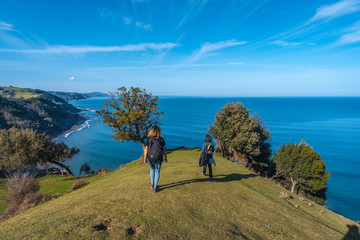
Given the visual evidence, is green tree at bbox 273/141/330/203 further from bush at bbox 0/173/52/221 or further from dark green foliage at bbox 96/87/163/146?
bush at bbox 0/173/52/221

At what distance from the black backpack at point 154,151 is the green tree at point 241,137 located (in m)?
28.3

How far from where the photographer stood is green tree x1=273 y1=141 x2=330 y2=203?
3083cm

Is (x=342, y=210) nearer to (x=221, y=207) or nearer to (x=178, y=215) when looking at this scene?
(x=221, y=207)

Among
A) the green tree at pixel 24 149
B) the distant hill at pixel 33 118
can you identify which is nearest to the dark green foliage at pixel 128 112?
the green tree at pixel 24 149

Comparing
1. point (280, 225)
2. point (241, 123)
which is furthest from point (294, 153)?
point (280, 225)

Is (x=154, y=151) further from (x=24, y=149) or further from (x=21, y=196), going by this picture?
(x=24, y=149)

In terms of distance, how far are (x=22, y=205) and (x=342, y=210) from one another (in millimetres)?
60191

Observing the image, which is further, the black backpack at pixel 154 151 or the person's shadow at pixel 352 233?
the person's shadow at pixel 352 233

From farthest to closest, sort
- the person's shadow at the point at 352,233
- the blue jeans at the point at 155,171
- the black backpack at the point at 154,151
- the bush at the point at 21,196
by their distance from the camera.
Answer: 1. the bush at the point at 21,196
2. the person's shadow at the point at 352,233
3. the blue jeans at the point at 155,171
4. the black backpack at the point at 154,151

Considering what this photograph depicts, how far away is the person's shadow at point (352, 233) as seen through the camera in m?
10.1

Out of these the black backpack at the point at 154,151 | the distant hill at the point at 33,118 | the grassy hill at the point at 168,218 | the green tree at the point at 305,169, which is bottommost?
the distant hill at the point at 33,118

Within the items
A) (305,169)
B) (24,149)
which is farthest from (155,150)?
(305,169)

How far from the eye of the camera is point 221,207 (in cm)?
916

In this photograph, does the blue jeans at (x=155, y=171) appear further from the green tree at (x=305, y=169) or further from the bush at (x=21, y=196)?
the green tree at (x=305, y=169)
